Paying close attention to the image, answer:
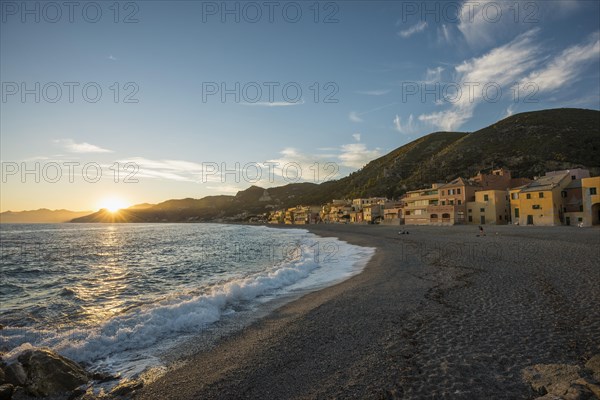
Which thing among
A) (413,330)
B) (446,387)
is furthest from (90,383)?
(413,330)

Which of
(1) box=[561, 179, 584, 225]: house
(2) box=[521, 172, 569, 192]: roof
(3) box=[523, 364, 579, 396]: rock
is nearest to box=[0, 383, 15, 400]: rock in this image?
(3) box=[523, 364, 579, 396]: rock

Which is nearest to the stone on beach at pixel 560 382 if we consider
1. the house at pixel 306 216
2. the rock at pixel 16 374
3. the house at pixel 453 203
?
the rock at pixel 16 374

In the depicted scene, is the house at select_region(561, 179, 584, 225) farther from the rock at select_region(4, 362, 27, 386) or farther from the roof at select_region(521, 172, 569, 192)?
the rock at select_region(4, 362, 27, 386)

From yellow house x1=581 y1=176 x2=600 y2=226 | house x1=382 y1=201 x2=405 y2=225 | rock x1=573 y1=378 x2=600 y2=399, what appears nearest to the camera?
rock x1=573 y1=378 x2=600 y2=399

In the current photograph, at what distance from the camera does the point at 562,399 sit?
15.5 ft

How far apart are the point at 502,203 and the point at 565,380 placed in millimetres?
69011

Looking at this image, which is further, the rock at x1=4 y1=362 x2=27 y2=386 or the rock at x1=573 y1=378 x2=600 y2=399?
the rock at x1=4 y1=362 x2=27 y2=386

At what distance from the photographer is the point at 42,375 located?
21.1 ft

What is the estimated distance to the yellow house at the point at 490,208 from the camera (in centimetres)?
6278

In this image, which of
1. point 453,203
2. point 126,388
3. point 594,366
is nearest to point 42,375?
point 126,388

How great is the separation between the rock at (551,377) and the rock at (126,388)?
24.8 feet

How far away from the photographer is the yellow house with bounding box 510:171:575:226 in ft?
170

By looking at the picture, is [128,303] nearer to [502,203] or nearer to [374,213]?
[502,203]

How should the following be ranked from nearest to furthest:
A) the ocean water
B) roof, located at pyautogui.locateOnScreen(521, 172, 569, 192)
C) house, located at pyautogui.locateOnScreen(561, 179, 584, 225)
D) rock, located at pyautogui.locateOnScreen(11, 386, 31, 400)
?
rock, located at pyautogui.locateOnScreen(11, 386, 31, 400) < the ocean water < house, located at pyautogui.locateOnScreen(561, 179, 584, 225) < roof, located at pyautogui.locateOnScreen(521, 172, 569, 192)
